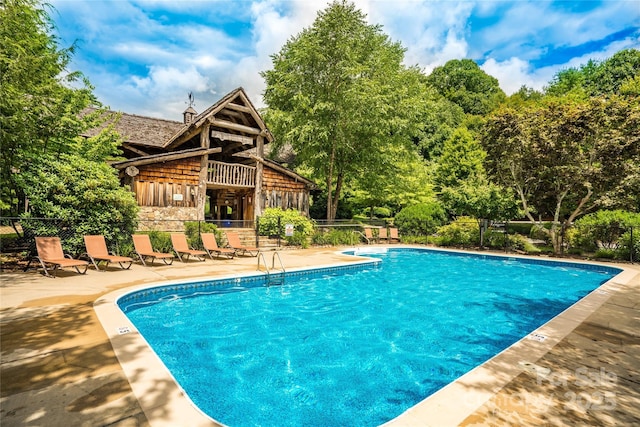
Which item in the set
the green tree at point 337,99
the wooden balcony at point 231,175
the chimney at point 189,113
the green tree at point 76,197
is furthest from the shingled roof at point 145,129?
the green tree at point 76,197

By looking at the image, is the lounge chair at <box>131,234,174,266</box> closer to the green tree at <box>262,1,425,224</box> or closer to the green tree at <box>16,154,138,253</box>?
the green tree at <box>16,154,138,253</box>

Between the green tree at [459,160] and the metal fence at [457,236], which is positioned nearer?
the metal fence at [457,236]

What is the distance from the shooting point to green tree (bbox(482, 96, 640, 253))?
45.6 feet

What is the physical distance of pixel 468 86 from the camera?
178ft

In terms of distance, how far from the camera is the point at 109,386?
3143 mm

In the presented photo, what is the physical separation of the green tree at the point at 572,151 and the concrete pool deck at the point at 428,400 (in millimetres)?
11388


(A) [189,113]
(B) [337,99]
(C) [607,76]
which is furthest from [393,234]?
(C) [607,76]

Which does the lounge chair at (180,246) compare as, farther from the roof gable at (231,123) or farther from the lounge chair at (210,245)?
the roof gable at (231,123)

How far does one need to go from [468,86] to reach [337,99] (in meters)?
42.3

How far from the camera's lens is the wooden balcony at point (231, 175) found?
19469 mm

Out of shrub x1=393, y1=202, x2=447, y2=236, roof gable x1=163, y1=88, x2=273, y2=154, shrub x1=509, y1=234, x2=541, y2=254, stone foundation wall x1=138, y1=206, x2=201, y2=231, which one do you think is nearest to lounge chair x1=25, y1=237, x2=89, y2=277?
stone foundation wall x1=138, y1=206, x2=201, y2=231

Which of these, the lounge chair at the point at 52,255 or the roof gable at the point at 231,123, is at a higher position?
the roof gable at the point at 231,123

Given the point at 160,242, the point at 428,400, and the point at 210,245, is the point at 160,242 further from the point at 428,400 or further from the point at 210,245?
the point at 428,400

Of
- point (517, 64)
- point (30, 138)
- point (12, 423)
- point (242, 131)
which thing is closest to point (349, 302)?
point (12, 423)
